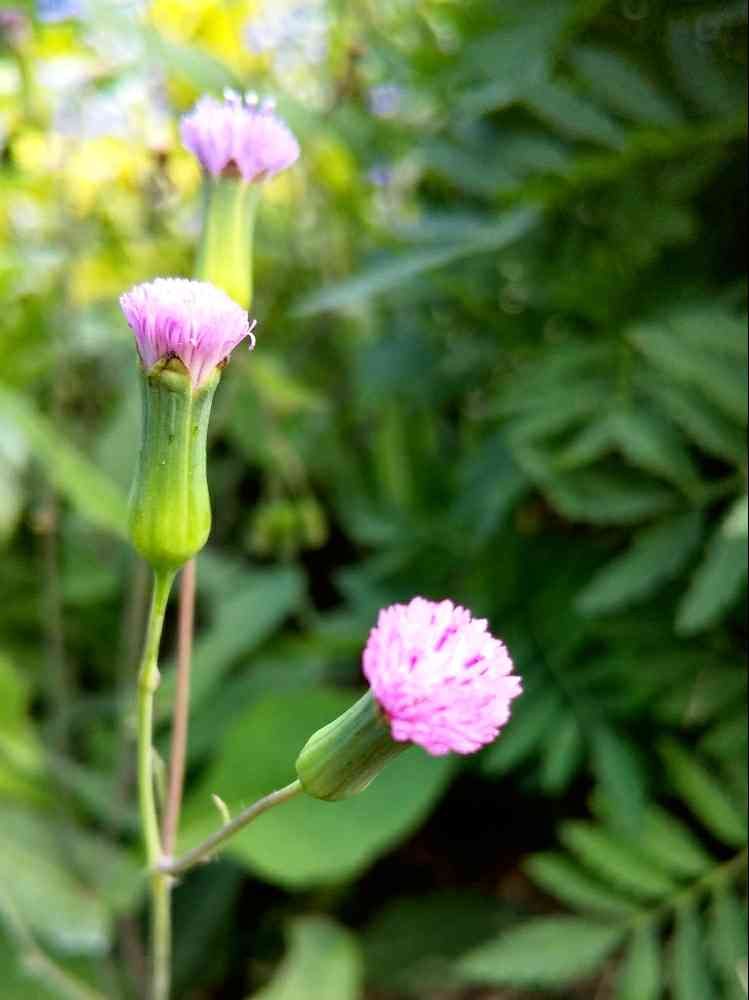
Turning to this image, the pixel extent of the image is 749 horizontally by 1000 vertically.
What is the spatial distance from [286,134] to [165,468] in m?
0.21

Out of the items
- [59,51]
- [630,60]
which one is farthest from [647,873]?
[59,51]

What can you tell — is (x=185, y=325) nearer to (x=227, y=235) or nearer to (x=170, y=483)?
(x=170, y=483)

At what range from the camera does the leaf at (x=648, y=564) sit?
0.68m

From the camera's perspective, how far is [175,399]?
43 centimetres

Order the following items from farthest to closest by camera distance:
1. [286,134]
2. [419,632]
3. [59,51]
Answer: [59,51]
[286,134]
[419,632]

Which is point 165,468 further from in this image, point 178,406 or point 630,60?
point 630,60

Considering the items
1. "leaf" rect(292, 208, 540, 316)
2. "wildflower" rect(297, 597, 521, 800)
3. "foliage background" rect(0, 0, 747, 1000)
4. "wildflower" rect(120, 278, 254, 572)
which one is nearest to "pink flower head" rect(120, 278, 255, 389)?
"wildflower" rect(120, 278, 254, 572)

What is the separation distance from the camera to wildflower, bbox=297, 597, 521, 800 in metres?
0.38

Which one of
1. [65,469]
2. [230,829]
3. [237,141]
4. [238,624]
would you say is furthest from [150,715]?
[238,624]

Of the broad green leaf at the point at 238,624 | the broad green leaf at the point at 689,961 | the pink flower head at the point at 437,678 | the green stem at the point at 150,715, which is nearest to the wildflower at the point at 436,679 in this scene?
the pink flower head at the point at 437,678

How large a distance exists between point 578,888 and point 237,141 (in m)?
0.51

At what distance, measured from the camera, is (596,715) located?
0.78 m

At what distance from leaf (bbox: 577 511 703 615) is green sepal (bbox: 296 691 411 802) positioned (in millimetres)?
302

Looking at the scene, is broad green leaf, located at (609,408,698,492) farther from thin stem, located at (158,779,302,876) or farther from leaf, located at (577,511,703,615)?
thin stem, located at (158,779,302,876)
